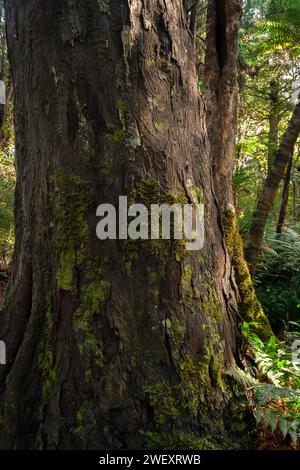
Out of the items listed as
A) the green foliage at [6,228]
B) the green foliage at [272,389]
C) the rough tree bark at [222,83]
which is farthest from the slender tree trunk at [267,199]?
the green foliage at [6,228]

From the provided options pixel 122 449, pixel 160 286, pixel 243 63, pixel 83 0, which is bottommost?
pixel 122 449

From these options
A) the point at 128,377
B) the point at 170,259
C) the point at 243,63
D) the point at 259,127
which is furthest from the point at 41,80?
the point at 259,127

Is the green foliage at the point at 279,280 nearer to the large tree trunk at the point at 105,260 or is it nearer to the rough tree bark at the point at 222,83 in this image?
the rough tree bark at the point at 222,83

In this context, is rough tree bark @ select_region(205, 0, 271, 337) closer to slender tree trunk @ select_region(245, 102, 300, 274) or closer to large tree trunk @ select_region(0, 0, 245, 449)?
slender tree trunk @ select_region(245, 102, 300, 274)

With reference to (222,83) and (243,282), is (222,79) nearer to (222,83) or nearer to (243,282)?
(222,83)

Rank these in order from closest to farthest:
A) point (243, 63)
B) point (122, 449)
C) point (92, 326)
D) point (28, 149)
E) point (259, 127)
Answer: point (122, 449) < point (92, 326) < point (28, 149) < point (243, 63) < point (259, 127)

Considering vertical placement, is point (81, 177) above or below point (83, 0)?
below

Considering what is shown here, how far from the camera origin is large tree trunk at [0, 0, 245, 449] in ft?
7.33

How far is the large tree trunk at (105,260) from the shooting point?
2.23 m

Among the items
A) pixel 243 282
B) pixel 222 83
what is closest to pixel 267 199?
pixel 222 83

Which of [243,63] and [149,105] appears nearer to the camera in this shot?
[149,105]

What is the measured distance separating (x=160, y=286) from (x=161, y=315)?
0.17m

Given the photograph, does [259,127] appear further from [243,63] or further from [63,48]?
[63,48]

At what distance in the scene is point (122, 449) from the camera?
2137 millimetres
